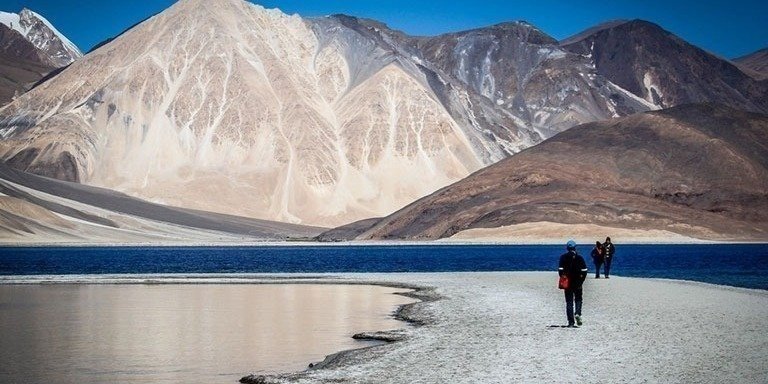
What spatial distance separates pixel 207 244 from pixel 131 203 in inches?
1486

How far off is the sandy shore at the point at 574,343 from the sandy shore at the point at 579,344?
0.02 m

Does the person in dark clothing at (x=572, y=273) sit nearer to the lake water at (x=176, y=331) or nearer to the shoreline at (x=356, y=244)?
the lake water at (x=176, y=331)

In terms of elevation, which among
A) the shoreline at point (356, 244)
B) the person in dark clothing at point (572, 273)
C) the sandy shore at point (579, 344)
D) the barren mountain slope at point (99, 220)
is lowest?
the sandy shore at point (579, 344)

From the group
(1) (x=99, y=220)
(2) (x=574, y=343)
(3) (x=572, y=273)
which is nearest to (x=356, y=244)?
(1) (x=99, y=220)

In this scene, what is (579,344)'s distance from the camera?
20516mm

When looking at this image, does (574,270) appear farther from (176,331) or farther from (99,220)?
(99,220)

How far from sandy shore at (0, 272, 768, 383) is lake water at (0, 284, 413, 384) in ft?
5.30

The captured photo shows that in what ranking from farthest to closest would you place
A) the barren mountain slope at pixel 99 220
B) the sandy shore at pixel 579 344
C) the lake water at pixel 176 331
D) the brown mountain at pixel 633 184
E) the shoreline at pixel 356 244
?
the barren mountain slope at pixel 99 220 < the brown mountain at pixel 633 184 < the shoreline at pixel 356 244 < the lake water at pixel 176 331 < the sandy shore at pixel 579 344

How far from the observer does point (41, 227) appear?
148500 millimetres

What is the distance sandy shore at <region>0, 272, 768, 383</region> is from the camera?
17.2 m

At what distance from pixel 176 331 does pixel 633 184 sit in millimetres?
139846

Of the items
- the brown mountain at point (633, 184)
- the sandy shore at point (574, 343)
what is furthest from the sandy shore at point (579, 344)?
the brown mountain at point (633, 184)

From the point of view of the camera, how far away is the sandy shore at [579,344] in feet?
56.2

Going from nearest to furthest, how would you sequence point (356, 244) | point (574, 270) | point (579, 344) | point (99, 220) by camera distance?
1. point (579, 344)
2. point (574, 270)
3. point (356, 244)
4. point (99, 220)
